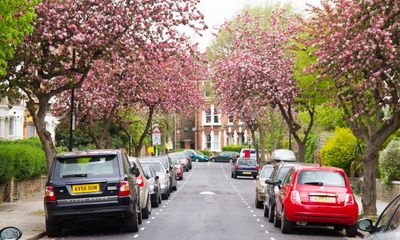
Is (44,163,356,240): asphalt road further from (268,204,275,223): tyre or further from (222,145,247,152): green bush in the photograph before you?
(222,145,247,152): green bush

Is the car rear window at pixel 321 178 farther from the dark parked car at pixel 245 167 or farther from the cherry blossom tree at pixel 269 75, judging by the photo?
the dark parked car at pixel 245 167

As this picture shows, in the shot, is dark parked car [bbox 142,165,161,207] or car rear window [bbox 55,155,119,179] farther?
dark parked car [bbox 142,165,161,207]

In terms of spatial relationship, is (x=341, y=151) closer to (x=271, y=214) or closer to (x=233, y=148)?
(x=271, y=214)

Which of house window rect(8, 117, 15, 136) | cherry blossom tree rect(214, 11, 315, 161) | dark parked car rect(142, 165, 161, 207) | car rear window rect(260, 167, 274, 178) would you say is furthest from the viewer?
house window rect(8, 117, 15, 136)

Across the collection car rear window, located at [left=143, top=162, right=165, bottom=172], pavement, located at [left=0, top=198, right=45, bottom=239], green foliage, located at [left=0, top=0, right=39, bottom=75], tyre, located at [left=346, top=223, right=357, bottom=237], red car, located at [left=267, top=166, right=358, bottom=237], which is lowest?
tyre, located at [left=346, top=223, right=357, bottom=237]

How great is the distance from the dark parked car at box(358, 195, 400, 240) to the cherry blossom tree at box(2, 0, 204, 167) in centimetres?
1337

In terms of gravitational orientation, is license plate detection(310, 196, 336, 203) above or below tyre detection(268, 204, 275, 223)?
above

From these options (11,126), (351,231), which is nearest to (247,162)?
(11,126)

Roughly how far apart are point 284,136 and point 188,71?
113 ft

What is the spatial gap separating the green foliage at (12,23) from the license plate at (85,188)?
295cm

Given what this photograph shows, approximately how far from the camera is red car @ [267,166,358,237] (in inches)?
705

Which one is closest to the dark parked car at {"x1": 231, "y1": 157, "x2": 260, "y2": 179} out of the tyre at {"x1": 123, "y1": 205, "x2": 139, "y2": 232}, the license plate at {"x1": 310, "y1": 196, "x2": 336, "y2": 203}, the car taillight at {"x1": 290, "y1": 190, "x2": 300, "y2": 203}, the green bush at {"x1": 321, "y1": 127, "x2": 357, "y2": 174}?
the green bush at {"x1": 321, "y1": 127, "x2": 357, "y2": 174}

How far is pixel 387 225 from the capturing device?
322 inches

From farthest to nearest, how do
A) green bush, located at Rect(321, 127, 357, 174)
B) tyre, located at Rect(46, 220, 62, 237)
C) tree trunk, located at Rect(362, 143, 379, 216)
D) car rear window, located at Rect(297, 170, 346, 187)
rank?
1. green bush, located at Rect(321, 127, 357, 174)
2. tree trunk, located at Rect(362, 143, 379, 216)
3. car rear window, located at Rect(297, 170, 346, 187)
4. tyre, located at Rect(46, 220, 62, 237)
